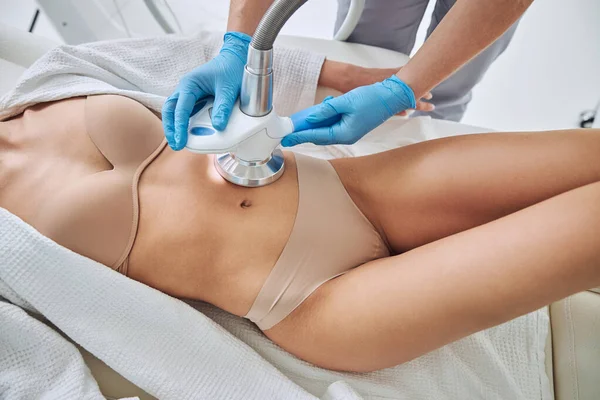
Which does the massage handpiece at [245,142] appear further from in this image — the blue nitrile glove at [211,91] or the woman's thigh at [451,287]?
the woman's thigh at [451,287]

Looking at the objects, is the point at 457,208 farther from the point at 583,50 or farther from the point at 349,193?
the point at 583,50

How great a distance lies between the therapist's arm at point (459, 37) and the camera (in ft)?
2.98

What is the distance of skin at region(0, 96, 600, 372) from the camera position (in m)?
0.72

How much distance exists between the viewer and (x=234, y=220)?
0.88 meters

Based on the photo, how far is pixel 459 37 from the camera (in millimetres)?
937

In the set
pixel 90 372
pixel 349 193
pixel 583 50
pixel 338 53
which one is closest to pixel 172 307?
pixel 90 372

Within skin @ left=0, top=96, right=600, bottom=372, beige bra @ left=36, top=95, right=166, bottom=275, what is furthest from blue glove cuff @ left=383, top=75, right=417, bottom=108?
beige bra @ left=36, top=95, right=166, bottom=275

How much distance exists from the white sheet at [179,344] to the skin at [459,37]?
0.50m

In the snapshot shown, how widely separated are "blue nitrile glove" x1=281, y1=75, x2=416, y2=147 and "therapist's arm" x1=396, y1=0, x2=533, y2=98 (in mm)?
52

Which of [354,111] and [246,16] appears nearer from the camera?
[354,111]

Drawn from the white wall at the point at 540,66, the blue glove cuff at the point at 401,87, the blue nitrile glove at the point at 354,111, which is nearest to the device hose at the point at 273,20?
the blue nitrile glove at the point at 354,111

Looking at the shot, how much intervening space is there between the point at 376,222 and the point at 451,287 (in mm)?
254

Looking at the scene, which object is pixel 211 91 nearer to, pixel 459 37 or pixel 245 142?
pixel 245 142

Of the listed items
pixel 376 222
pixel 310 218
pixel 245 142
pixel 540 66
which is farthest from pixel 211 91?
pixel 540 66
